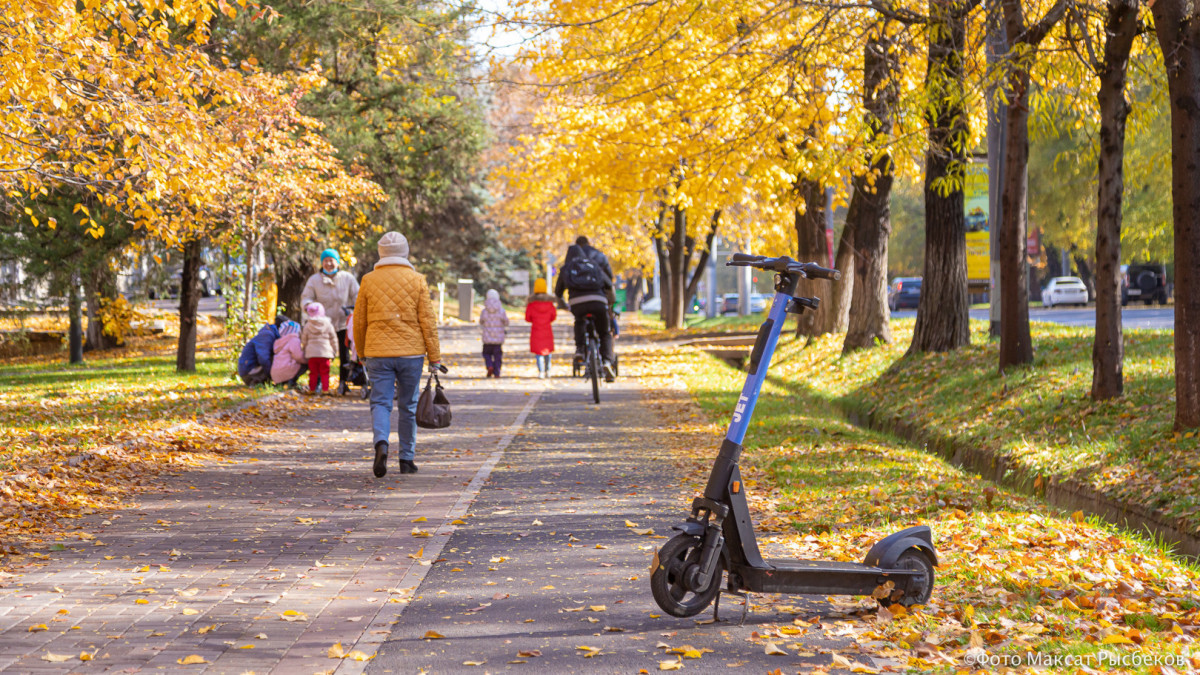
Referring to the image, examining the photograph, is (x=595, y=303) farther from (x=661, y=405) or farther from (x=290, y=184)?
(x=290, y=184)

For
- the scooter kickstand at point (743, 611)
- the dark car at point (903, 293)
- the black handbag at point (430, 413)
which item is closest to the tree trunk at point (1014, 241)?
the black handbag at point (430, 413)

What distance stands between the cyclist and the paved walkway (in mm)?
4842

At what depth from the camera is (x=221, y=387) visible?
17219 millimetres

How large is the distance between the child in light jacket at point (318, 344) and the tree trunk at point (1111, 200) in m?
9.63

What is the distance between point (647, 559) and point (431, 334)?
3.74 metres

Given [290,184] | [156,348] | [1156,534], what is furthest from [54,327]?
[1156,534]

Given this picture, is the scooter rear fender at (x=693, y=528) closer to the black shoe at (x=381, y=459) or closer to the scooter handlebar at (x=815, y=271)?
the scooter handlebar at (x=815, y=271)

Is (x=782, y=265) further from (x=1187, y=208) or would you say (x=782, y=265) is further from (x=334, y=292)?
(x=334, y=292)

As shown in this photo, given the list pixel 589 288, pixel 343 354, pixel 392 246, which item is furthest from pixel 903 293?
pixel 392 246

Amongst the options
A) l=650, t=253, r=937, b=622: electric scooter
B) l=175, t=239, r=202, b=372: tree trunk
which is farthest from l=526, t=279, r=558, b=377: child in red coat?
l=650, t=253, r=937, b=622: electric scooter

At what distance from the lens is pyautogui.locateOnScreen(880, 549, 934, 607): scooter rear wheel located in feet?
18.2

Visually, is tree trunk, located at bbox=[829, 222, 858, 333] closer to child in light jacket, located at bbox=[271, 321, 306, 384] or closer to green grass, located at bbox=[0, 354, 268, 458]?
child in light jacket, located at bbox=[271, 321, 306, 384]

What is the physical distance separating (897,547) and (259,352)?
1311 cm

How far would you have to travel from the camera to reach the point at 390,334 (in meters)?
9.73
